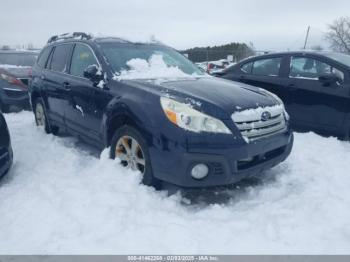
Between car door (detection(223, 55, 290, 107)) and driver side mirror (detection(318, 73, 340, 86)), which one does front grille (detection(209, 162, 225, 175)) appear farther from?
car door (detection(223, 55, 290, 107))

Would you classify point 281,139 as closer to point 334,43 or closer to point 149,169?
point 149,169

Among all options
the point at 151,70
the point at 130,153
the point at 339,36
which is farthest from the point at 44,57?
the point at 339,36

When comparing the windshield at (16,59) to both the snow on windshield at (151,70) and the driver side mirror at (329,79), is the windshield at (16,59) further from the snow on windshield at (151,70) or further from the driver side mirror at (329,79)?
the driver side mirror at (329,79)

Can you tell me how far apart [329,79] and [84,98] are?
3.74 metres

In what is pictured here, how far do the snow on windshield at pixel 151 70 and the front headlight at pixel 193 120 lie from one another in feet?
3.35

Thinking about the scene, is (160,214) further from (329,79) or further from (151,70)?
(329,79)

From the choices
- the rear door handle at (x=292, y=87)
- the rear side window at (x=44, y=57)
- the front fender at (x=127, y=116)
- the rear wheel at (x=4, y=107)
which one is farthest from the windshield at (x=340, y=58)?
the rear wheel at (x=4, y=107)

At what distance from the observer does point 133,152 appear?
3775 mm

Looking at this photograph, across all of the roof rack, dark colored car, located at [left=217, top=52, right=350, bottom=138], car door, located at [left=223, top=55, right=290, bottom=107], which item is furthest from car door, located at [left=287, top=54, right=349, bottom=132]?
the roof rack

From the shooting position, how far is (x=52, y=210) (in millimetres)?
3316

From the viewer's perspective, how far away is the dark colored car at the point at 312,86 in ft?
17.9

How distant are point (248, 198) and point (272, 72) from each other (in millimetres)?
3327

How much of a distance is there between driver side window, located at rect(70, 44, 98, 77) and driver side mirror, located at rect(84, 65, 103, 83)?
0.82ft

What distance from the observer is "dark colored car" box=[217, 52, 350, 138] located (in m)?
5.45
